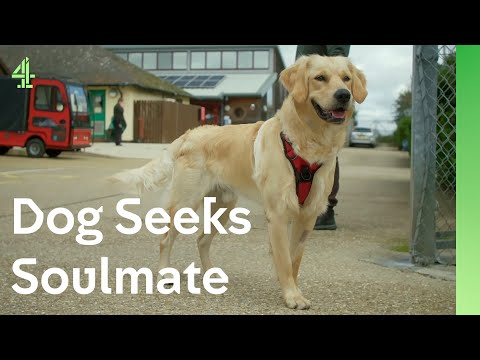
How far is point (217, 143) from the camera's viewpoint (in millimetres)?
4234

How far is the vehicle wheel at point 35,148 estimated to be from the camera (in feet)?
49.3

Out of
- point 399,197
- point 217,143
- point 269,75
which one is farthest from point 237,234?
point 269,75

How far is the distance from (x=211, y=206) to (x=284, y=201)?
1.02 meters

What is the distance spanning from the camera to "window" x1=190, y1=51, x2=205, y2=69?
43.7 metres

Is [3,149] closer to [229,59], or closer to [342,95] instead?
[342,95]

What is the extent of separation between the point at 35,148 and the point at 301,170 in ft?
42.7

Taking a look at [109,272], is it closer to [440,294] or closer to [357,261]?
[357,261]

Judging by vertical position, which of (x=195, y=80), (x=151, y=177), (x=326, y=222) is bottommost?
(x=326, y=222)

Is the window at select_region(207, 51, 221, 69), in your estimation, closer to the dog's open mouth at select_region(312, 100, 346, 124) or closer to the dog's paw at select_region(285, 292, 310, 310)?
the dog's open mouth at select_region(312, 100, 346, 124)

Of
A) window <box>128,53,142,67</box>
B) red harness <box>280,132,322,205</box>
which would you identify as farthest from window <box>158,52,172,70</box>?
red harness <box>280,132,322,205</box>

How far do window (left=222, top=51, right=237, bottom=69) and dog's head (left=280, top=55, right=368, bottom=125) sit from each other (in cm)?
3996

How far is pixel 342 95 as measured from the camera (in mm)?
3473

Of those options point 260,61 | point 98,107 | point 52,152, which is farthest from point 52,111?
point 260,61

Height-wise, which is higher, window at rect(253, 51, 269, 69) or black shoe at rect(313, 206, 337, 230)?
window at rect(253, 51, 269, 69)
